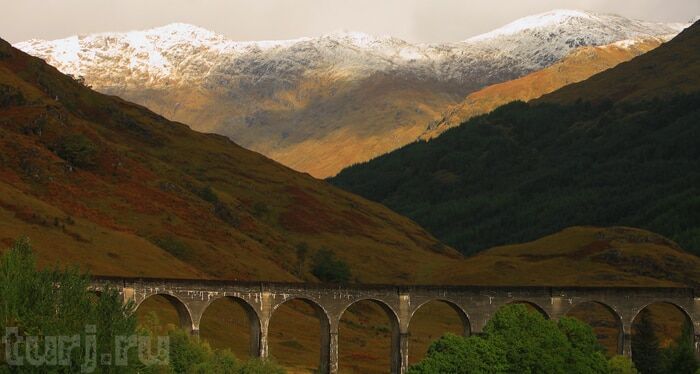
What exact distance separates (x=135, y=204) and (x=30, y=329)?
106 metres

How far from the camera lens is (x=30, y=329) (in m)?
63.6

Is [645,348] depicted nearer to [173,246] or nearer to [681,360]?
[681,360]

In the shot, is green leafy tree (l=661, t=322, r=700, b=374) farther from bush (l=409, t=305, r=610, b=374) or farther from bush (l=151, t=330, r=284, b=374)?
bush (l=151, t=330, r=284, b=374)

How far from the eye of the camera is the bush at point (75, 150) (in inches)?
6826

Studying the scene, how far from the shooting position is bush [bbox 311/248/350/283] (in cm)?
18062

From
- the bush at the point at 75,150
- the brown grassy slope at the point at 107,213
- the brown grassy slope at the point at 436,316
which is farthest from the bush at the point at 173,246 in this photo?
the bush at the point at 75,150

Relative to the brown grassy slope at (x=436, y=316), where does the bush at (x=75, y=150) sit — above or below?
above

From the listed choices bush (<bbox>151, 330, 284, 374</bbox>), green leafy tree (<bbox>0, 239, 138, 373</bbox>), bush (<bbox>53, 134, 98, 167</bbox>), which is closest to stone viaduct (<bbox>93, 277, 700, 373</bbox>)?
bush (<bbox>151, 330, 284, 374</bbox>)

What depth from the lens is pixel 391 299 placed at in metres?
112

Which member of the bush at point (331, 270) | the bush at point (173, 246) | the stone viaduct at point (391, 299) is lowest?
the stone viaduct at point (391, 299)

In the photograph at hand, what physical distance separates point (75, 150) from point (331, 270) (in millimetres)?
45947

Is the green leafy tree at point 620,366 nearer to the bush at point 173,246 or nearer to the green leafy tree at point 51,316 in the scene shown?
the green leafy tree at point 51,316

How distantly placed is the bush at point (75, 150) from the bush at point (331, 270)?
1615 inches

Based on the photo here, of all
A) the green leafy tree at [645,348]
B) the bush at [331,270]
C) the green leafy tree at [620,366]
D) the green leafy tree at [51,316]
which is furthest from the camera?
the bush at [331,270]
